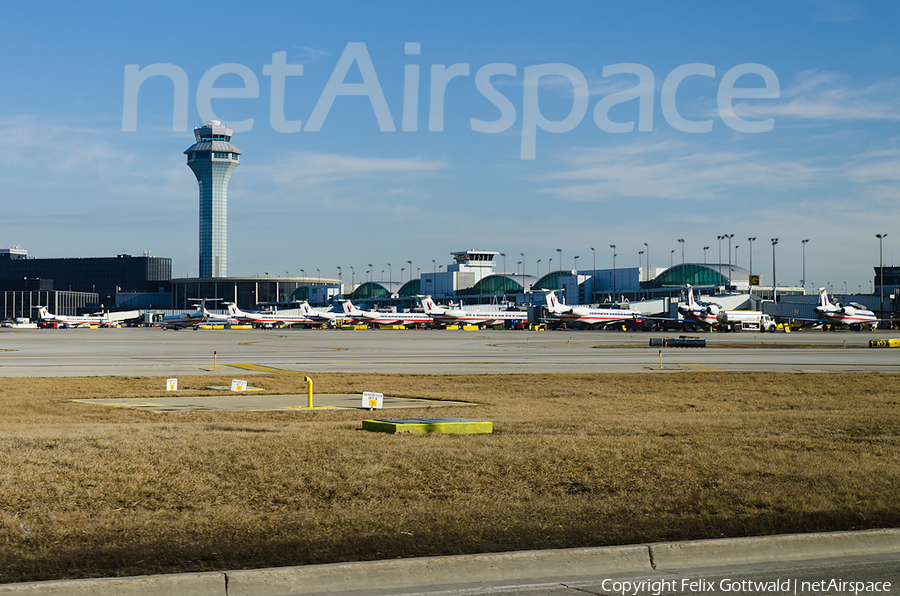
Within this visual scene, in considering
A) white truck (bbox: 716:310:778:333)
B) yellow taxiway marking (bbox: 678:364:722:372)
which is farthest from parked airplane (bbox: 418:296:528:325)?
yellow taxiway marking (bbox: 678:364:722:372)

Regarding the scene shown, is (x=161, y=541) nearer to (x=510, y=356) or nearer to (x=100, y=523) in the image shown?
(x=100, y=523)

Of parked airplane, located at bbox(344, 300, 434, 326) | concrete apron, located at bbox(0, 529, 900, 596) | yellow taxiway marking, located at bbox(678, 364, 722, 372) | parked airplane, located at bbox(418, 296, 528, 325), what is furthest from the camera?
parked airplane, located at bbox(344, 300, 434, 326)

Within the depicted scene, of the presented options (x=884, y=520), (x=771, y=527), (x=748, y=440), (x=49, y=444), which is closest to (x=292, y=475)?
(x=49, y=444)

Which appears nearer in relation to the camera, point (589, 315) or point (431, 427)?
point (431, 427)

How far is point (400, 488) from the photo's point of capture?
10.4 meters

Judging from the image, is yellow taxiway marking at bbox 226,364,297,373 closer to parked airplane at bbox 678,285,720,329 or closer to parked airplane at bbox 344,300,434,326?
parked airplane at bbox 678,285,720,329

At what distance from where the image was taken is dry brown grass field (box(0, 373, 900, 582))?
8.20m

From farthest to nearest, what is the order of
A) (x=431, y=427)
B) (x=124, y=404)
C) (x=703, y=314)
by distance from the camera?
(x=703, y=314)
(x=124, y=404)
(x=431, y=427)

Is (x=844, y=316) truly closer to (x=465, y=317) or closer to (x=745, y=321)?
(x=745, y=321)

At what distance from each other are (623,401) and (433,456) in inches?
524

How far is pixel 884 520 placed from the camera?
9547 millimetres

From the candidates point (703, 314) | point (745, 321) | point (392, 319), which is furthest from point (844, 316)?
point (392, 319)

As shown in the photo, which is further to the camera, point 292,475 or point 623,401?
point 623,401

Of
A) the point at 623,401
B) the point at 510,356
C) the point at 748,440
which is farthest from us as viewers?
the point at 510,356
